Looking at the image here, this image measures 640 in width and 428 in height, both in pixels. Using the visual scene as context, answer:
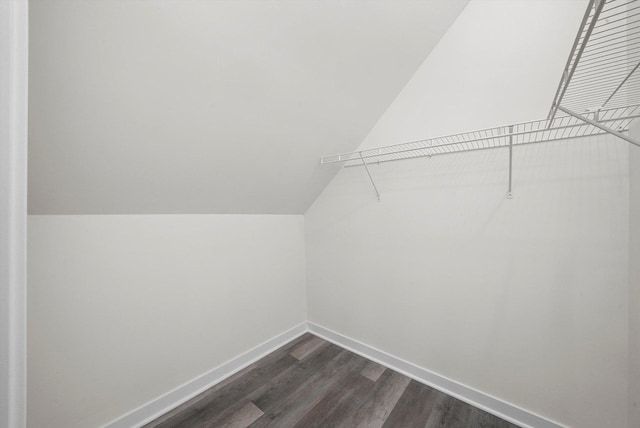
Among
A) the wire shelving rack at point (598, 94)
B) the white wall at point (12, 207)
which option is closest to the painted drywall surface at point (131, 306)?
the white wall at point (12, 207)

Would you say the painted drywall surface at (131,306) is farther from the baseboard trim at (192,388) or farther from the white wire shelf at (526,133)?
the white wire shelf at (526,133)

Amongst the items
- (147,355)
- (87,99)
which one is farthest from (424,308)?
(87,99)

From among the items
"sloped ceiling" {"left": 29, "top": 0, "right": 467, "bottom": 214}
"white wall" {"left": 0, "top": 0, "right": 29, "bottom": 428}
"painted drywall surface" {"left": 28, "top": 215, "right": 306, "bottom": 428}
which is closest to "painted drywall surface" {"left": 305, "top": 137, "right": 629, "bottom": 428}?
"sloped ceiling" {"left": 29, "top": 0, "right": 467, "bottom": 214}

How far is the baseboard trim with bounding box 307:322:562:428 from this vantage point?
142cm

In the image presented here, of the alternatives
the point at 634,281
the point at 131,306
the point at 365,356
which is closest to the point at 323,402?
the point at 365,356

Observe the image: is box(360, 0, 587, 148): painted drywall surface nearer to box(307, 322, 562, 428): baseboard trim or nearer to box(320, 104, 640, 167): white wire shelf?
box(320, 104, 640, 167): white wire shelf

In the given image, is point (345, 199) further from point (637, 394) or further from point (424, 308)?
point (637, 394)

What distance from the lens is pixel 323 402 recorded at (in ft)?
5.32

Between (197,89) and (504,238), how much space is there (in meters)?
1.77

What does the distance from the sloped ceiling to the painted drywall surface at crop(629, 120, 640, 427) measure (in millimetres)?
1238

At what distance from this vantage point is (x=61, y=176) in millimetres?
1117

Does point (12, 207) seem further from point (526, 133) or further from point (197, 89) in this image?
point (526, 133)

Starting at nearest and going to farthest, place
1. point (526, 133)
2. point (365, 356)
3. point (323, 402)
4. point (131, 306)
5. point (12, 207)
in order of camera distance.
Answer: point (12, 207)
point (526, 133)
point (131, 306)
point (323, 402)
point (365, 356)

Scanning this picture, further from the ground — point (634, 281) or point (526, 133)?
point (526, 133)
